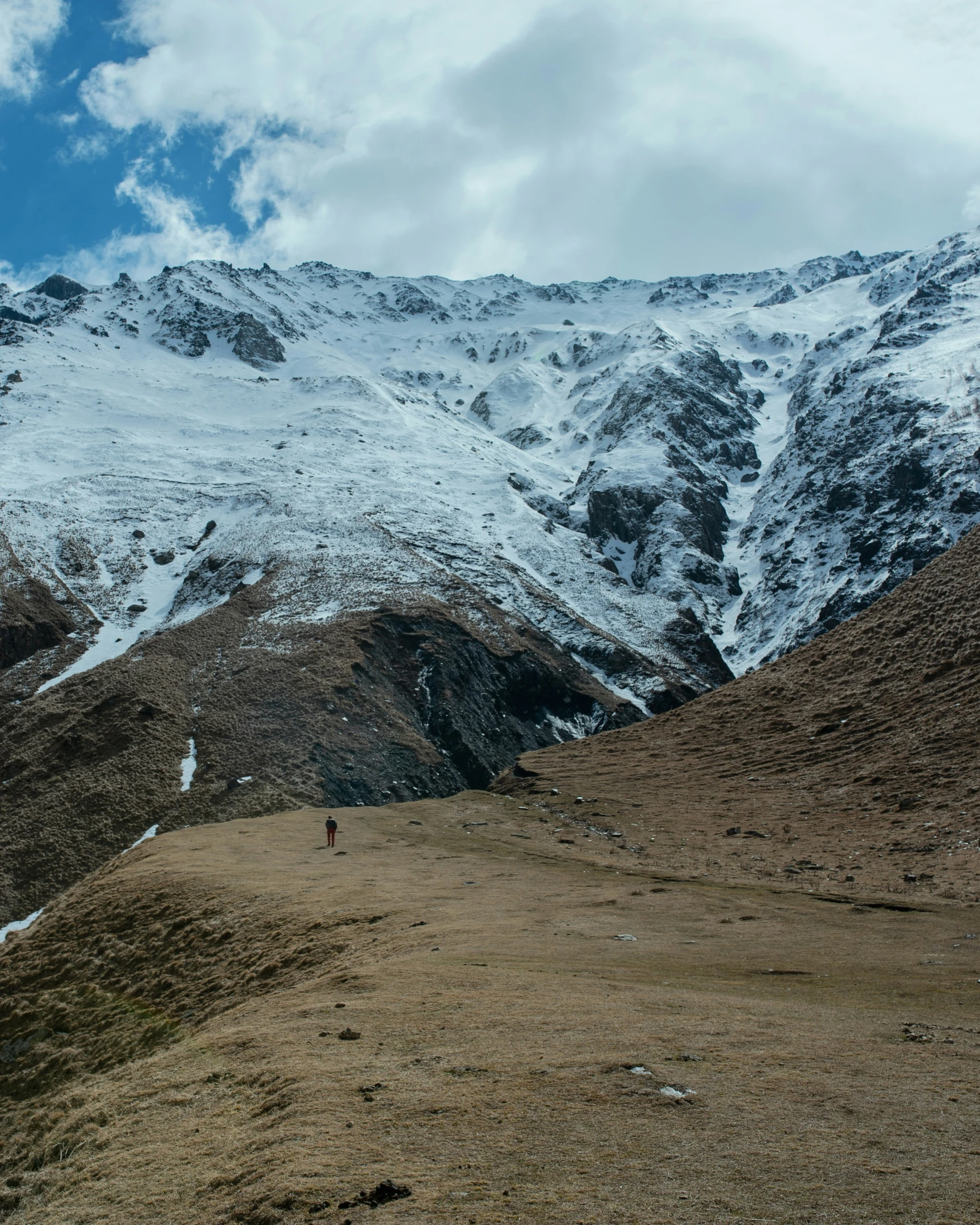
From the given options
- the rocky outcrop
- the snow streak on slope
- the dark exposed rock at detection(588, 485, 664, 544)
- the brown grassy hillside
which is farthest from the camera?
the dark exposed rock at detection(588, 485, 664, 544)

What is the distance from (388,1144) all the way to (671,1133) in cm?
267

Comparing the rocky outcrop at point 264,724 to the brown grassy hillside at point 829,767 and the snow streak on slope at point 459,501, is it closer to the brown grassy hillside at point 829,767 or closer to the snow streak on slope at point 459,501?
the snow streak on slope at point 459,501

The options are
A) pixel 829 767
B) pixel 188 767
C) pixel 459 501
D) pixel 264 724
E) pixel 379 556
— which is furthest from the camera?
pixel 459 501

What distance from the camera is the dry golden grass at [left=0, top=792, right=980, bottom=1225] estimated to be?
7.45m

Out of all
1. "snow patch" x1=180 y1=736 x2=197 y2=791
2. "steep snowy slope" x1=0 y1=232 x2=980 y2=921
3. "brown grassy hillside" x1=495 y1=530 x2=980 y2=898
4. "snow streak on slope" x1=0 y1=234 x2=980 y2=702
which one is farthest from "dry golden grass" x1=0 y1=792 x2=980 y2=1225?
"snow streak on slope" x1=0 y1=234 x2=980 y2=702

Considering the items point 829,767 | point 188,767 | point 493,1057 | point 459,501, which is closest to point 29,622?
point 188,767

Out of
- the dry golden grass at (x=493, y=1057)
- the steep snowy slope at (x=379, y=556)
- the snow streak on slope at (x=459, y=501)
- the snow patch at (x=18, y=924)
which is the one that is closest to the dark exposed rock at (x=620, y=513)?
the snow streak on slope at (x=459, y=501)

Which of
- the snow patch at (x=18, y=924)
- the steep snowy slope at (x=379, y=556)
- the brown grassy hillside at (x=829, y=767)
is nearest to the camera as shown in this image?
the brown grassy hillside at (x=829, y=767)

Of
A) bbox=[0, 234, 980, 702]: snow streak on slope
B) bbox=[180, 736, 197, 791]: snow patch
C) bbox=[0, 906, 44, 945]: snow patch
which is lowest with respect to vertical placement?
bbox=[0, 906, 44, 945]: snow patch

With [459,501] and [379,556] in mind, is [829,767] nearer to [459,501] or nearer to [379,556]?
[379,556]

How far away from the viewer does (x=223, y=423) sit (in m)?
152

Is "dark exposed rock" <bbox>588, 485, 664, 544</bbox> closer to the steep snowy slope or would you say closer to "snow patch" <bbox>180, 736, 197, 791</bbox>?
the steep snowy slope

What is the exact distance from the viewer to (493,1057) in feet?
34.0

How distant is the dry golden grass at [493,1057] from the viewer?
7445 mm
